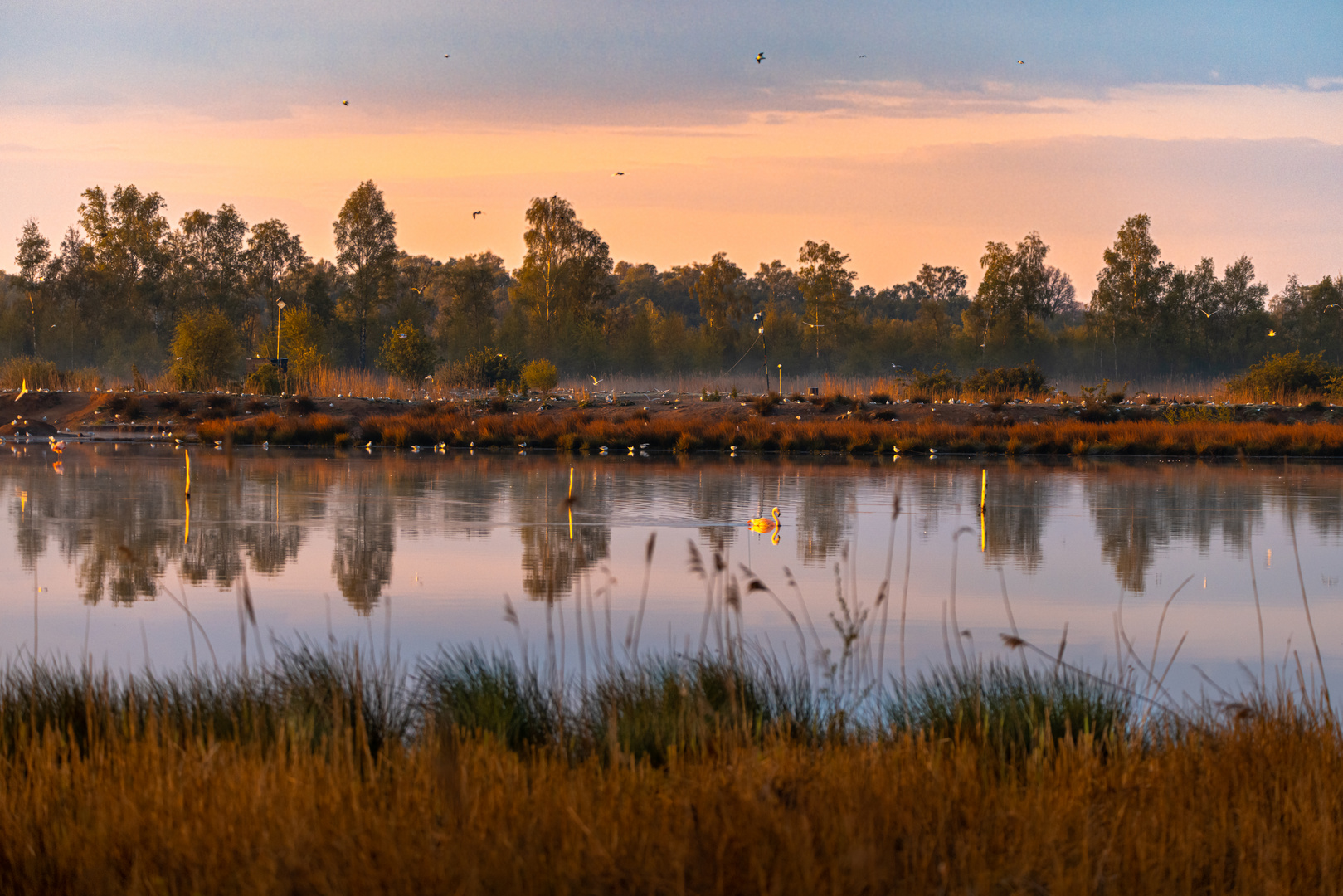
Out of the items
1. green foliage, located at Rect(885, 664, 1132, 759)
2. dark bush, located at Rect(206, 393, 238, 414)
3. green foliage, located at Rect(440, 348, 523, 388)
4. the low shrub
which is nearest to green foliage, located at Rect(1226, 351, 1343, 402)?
the low shrub

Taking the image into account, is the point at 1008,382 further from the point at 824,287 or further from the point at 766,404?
the point at 824,287

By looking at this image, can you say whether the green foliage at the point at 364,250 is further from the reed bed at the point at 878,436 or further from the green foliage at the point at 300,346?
the reed bed at the point at 878,436

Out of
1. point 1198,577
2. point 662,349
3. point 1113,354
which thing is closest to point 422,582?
point 1198,577

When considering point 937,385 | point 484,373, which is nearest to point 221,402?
point 484,373

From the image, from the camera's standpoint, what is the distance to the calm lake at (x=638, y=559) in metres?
7.71

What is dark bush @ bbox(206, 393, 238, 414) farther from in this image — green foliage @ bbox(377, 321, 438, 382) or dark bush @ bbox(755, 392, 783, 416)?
dark bush @ bbox(755, 392, 783, 416)

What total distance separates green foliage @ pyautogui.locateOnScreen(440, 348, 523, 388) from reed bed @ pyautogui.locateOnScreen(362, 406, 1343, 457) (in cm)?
1164

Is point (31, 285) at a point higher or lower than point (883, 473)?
higher

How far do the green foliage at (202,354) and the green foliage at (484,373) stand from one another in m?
7.16

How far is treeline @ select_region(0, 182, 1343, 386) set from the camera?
5997 centimetres

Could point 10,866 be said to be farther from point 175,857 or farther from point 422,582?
point 422,582

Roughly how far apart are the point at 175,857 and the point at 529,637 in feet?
13.7

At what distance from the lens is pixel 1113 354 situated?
200ft

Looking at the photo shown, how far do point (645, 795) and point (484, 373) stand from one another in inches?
1526
